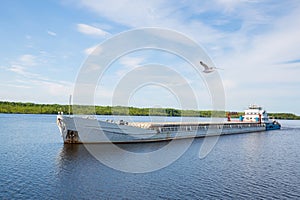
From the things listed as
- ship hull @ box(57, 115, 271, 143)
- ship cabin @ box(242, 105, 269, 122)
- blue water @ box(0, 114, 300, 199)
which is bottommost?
blue water @ box(0, 114, 300, 199)

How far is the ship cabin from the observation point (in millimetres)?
90562

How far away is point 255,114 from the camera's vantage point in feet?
300

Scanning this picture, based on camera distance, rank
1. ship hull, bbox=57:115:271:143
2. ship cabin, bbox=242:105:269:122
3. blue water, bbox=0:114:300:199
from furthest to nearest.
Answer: ship cabin, bbox=242:105:269:122, ship hull, bbox=57:115:271:143, blue water, bbox=0:114:300:199

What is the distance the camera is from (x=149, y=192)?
18516mm

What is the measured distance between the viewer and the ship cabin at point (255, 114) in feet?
297

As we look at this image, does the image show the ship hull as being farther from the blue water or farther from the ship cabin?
the ship cabin

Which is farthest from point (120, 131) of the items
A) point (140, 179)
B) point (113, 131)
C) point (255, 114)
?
point (255, 114)

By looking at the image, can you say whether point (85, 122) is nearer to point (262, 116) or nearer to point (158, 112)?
point (158, 112)

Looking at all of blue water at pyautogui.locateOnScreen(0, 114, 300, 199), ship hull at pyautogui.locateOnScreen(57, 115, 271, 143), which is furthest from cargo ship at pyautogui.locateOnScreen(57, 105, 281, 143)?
blue water at pyautogui.locateOnScreen(0, 114, 300, 199)

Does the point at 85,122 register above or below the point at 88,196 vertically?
above

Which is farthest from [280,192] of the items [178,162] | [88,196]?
[88,196]

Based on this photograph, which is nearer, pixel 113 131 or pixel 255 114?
pixel 113 131

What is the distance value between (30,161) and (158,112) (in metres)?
60.3

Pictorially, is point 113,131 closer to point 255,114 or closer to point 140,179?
point 140,179
